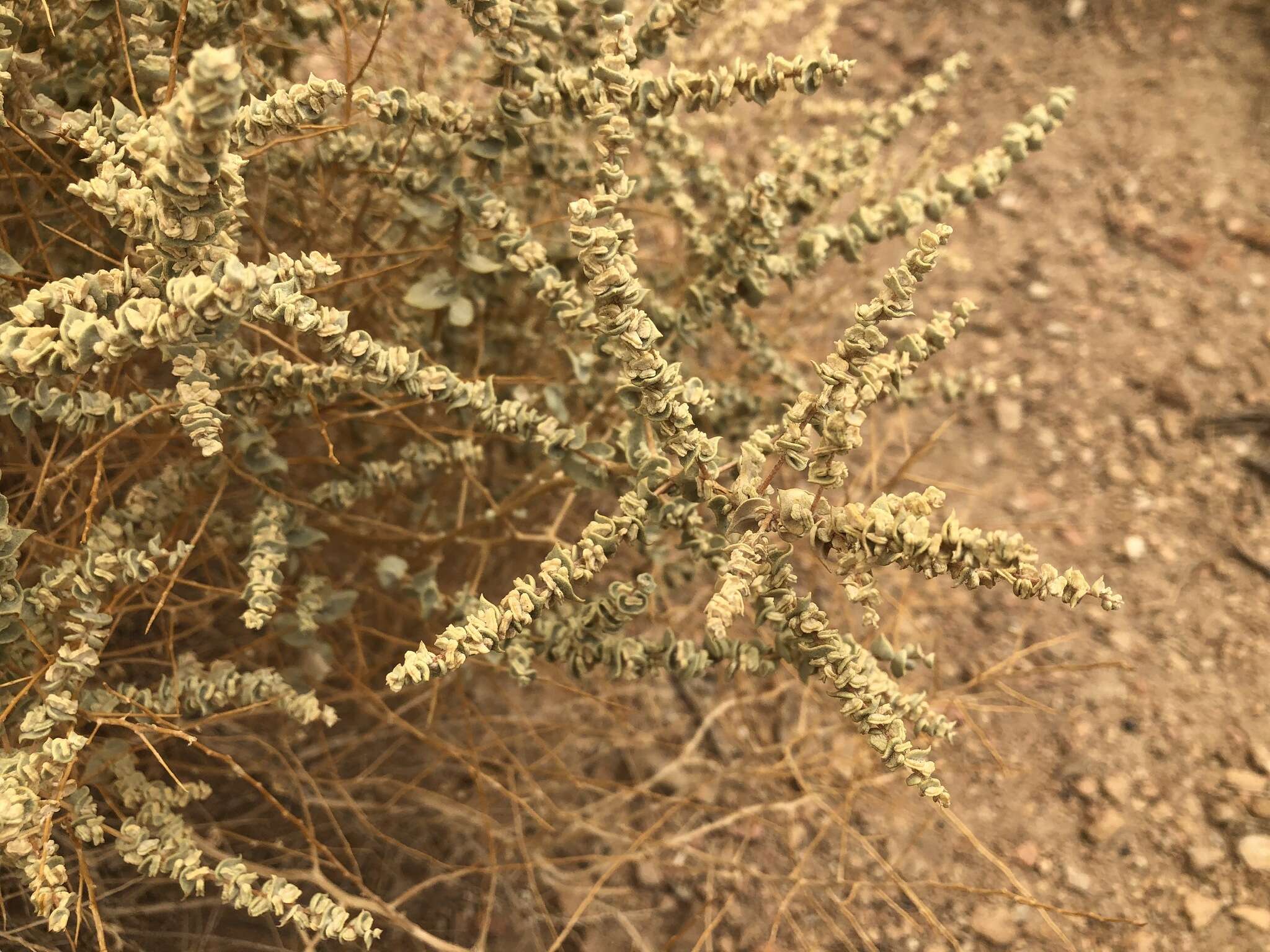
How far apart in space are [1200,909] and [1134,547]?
21.8 inches

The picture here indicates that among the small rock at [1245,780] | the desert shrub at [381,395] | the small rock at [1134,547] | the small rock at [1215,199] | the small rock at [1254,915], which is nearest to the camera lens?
the desert shrub at [381,395]

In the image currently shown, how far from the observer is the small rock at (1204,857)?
1394 millimetres

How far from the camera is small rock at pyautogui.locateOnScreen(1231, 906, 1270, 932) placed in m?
1.33

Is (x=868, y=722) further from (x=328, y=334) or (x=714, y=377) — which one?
(x=714, y=377)

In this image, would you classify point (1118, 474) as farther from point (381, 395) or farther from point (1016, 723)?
point (381, 395)

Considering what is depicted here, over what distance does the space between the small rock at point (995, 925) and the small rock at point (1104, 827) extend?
0.52ft

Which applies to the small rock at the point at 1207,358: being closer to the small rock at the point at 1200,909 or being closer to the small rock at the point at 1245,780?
the small rock at the point at 1245,780

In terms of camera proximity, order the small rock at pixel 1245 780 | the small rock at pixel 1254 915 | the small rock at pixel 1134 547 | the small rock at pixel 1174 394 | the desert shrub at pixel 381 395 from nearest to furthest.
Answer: the desert shrub at pixel 381 395 → the small rock at pixel 1254 915 → the small rock at pixel 1245 780 → the small rock at pixel 1134 547 → the small rock at pixel 1174 394

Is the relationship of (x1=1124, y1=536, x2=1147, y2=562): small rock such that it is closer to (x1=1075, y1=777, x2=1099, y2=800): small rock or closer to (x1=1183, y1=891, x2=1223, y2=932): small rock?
(x1=1075, y1=777, x2=1099, y2=800): small rock

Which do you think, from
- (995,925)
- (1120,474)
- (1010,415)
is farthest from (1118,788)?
(1010,415)

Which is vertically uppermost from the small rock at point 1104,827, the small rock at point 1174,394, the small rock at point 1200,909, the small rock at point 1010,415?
the small rock at point 1174,394

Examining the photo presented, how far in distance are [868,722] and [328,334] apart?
1.70ft

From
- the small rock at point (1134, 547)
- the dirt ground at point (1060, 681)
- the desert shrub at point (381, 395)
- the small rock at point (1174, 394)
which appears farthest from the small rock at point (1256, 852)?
the small rock at point (1174, 394)

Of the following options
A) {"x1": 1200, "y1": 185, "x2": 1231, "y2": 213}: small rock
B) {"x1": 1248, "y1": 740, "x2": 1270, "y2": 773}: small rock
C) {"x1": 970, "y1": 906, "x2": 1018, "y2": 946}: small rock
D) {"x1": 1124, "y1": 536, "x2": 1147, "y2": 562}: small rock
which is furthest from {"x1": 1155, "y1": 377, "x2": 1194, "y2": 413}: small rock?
A: {"x1": 970, "y1": 906, "x2": 1018, "y2": 946}: small rock
